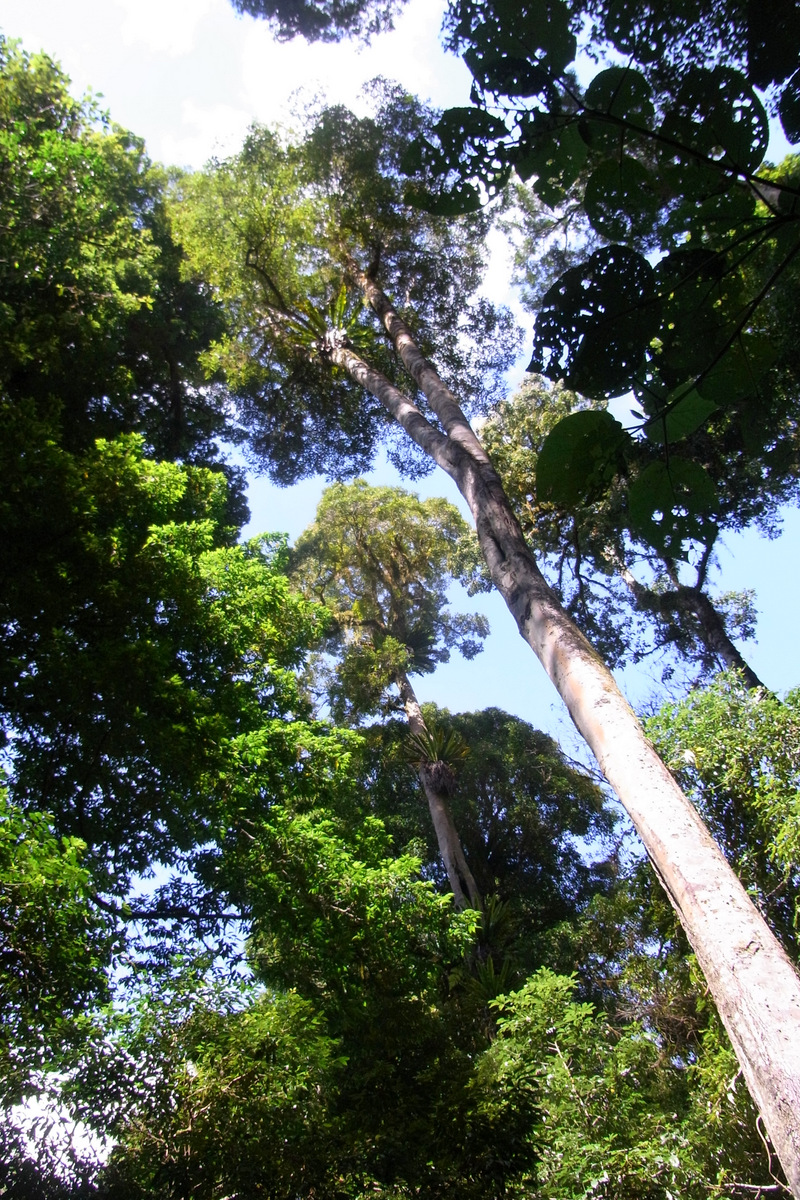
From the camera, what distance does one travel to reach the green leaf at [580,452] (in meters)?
0.77

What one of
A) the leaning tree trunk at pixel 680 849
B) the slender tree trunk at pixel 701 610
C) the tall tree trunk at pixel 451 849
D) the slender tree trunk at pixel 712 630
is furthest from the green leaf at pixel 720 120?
the tall tree trunk at pixel 451 849

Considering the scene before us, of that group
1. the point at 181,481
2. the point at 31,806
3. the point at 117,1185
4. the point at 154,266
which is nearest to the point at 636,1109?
the point at 117,1185

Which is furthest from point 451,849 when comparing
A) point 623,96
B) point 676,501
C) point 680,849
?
point 623,96

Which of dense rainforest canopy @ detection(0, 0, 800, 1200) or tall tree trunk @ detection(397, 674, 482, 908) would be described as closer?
dense rainforest canopy @ detection(0, 0, 800, 1200)

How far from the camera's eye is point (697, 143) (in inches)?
29.1

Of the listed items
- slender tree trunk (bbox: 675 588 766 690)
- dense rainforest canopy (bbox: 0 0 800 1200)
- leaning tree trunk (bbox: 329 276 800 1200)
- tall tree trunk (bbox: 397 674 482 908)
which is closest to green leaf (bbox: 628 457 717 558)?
dense rainforest canopy (bbox: 0 0 800 1200)

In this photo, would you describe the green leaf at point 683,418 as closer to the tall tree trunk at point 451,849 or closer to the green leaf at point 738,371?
the green leaf at point 738,371

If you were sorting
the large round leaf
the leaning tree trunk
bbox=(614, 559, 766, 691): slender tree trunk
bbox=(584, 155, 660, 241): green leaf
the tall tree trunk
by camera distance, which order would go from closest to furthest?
the large round leaf
bbox=(584, 155, 660, 241): green leaf
the leaning tree trunk
bbox=(614, 559, 766, 691): slender tree trunk
the tall tree trunk

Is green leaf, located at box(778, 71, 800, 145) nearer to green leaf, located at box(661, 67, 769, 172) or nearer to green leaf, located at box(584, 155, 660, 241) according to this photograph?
green leaf, located at box(661, 67, 769, 172)

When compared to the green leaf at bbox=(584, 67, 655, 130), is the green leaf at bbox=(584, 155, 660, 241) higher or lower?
lower

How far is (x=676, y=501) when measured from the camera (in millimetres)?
810

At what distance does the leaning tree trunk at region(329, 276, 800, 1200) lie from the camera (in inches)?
60.5

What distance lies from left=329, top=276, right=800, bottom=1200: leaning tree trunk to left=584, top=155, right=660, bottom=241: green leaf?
1.53 metres

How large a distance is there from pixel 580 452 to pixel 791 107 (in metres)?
0.42
